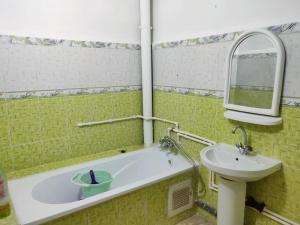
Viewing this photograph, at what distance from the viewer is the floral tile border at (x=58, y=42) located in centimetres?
187

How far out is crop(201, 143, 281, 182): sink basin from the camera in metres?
1.42

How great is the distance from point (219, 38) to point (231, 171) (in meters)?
1.06

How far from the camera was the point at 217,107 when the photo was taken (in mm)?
1902

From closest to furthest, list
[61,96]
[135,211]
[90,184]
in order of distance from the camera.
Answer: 1. [135,211]
2. [90,184]
3. [61,96]

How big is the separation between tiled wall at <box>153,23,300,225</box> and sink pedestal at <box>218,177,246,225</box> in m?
0.17

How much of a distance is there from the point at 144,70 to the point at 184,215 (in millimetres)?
1570

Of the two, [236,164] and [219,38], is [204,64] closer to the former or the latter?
[219,38]

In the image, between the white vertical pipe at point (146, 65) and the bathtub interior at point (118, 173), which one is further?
the white vertical pipe at point (146, 65)

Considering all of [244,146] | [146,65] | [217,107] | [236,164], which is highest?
[146,65]

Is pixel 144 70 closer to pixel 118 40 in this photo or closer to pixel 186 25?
pixel 118 40

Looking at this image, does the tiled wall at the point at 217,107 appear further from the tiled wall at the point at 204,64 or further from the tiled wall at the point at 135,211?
the tiled wall at the point at 135,211

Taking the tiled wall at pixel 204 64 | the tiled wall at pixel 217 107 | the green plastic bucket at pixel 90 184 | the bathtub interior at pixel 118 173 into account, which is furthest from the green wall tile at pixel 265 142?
the green plastic bucket at pixel 90 184

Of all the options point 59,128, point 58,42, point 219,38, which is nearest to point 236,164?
point 219,38

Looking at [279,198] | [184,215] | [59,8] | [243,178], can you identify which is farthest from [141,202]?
[59,8]
